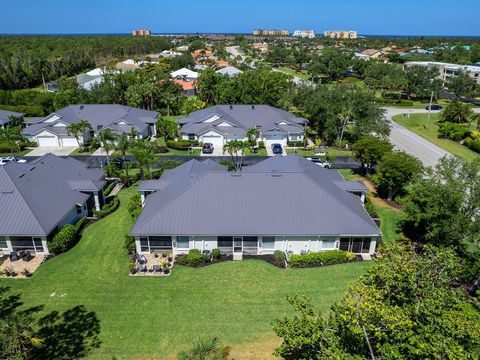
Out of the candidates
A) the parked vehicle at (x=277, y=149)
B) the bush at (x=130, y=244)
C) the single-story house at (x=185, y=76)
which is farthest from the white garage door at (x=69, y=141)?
the single-story house at (x=185, y=76)

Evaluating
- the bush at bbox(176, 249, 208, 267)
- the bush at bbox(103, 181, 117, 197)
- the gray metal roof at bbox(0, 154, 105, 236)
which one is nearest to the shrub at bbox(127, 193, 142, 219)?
Result: the gray metal roof at bbox(0, 154, 105, 236)

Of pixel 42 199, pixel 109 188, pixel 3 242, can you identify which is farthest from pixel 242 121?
pixel 3 242

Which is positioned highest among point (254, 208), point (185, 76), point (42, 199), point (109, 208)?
point (185, 76)

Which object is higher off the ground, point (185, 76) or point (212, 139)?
point (185, 76)

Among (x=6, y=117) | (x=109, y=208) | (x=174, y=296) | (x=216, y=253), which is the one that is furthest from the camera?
(x=6, y=117)

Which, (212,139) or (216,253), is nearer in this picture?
(216,253)

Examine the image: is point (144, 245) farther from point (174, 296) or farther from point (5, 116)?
point (5, 116)

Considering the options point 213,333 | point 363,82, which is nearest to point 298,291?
point 213,333

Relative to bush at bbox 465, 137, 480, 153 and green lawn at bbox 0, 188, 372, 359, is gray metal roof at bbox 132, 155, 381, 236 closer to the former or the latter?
green lawn at bbox 0, 188, 372, 359

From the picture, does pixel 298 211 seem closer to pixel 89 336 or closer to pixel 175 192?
pixel 175 192
